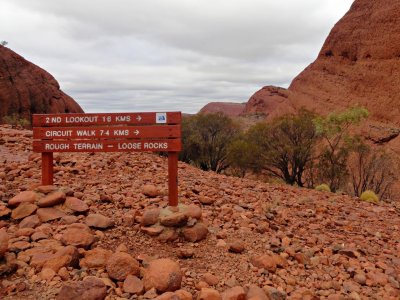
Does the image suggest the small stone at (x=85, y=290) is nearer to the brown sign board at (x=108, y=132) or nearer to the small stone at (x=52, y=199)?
the small stone at (x=52, y=199)

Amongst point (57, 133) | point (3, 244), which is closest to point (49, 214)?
point (3, 244)

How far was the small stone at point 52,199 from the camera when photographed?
5.06m

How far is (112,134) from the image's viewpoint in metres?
5.57

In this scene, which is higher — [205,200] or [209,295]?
[205,200]

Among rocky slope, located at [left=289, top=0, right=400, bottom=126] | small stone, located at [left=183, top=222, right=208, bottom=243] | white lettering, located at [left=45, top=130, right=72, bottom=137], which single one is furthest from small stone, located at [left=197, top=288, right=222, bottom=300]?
rocky slope, located at [left=289, top=0, right=400, bottom=126]

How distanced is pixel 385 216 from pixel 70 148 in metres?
7.07

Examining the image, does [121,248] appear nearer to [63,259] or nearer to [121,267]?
[121,267]

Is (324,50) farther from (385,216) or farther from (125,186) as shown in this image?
(125,186)

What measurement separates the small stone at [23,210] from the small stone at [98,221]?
77 cm

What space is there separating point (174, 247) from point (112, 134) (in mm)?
1999

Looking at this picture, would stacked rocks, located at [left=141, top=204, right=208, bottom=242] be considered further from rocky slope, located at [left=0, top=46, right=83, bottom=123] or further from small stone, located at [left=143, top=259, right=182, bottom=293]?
rocky slope, located at [left=0, top=46, right=83, bottom=123]

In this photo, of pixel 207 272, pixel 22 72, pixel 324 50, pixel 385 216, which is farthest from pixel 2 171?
pixel 324 50

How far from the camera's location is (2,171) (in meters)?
7.38

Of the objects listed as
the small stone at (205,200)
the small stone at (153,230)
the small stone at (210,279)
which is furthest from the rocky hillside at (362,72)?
the small stone at (210,279)
